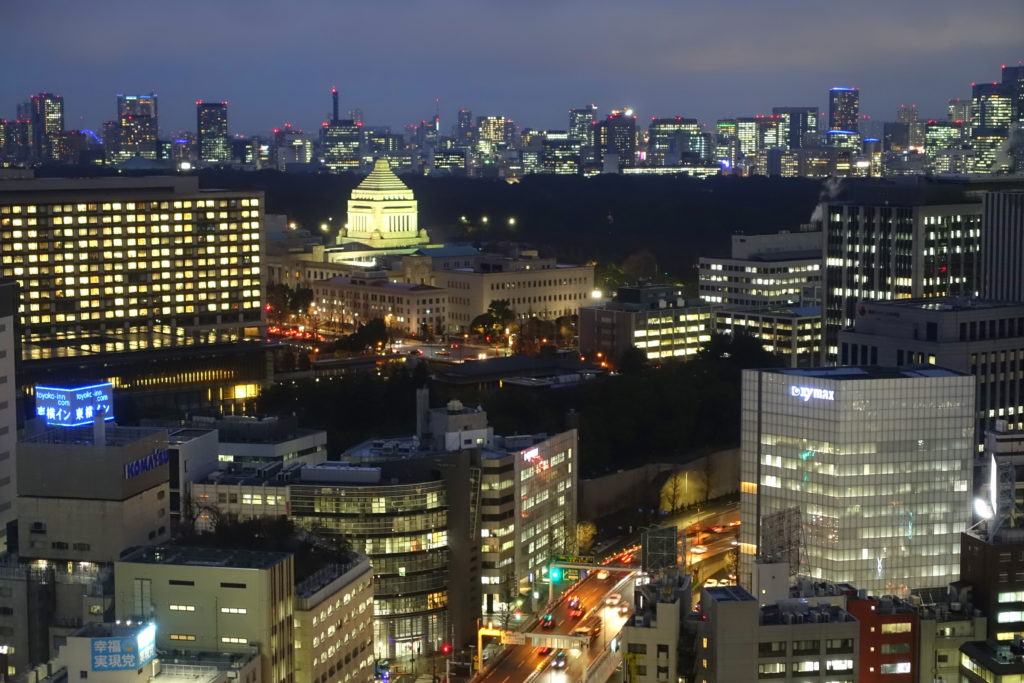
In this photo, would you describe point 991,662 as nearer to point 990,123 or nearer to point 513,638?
point 513,638

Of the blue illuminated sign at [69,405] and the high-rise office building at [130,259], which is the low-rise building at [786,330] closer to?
the high-rise office building at [130,259]

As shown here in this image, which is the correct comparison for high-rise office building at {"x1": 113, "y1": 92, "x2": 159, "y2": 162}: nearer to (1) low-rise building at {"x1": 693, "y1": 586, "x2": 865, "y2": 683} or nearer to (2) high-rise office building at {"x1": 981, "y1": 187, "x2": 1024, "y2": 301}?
(2) high-rise office building at {"x1": 981, "y1": 187, "x2": 1024, "y2": 301}

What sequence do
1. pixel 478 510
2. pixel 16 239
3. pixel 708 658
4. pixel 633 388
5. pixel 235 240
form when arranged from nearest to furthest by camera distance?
pixel 708 658 < pixel 478 510 < pixel 633 388 < pixel 16 239 < pixel 235 240

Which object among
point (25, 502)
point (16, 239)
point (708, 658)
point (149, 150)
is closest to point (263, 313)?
point (16, 239)

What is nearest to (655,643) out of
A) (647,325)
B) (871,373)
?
(871,373)

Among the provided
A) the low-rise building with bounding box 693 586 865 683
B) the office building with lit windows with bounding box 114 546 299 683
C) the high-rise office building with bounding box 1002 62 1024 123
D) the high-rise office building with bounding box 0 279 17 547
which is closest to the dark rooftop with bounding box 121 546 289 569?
the office building with lit windows with bounding box 114 546 299 683

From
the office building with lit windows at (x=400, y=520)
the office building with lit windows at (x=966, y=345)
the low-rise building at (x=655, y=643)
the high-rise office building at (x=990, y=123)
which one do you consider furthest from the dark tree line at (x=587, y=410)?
the high-rise office building at (x=990, y=123)

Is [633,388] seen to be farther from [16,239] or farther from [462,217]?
[462,217]
